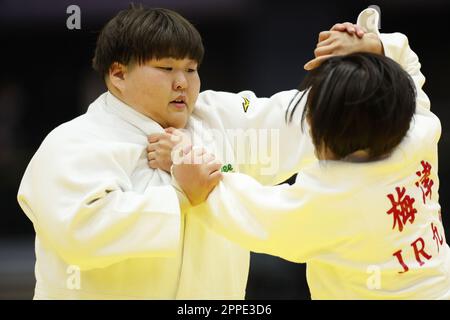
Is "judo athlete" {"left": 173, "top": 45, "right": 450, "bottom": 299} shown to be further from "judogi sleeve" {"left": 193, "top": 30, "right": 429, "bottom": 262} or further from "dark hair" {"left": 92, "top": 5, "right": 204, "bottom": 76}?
"dark hair" {"left": 92, "top": 5, "right": 204, "bottom": 76}

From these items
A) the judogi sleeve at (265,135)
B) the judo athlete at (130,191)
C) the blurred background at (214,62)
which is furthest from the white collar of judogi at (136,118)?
the blurred background at (214,62)

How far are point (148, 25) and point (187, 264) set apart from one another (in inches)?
27.3

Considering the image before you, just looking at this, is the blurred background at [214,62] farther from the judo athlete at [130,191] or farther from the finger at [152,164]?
the finger at [152,164]

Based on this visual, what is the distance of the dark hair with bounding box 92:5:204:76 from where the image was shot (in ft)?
6.75

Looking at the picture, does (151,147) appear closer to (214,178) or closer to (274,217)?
(214,178)

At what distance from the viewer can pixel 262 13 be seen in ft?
13.2

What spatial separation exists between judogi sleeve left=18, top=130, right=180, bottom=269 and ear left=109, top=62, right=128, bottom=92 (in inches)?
9.4

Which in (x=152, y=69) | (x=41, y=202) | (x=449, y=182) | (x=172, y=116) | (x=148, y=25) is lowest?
(x=449, y=182)

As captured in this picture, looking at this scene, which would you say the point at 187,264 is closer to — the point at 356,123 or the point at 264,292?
the point at 356,123

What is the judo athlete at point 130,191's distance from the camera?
187 centimetres

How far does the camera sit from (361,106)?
5.75ft

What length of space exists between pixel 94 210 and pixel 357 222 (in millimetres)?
670

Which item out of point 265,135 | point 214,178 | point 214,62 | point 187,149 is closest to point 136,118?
point 187,149

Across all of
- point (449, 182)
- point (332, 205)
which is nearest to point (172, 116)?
point (332, 205)
